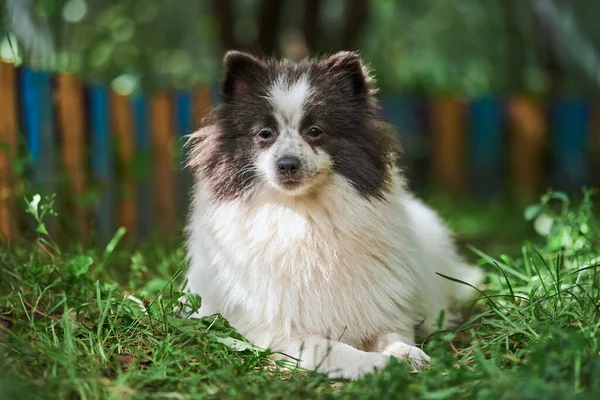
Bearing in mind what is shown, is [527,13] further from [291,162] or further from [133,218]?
[291,162]

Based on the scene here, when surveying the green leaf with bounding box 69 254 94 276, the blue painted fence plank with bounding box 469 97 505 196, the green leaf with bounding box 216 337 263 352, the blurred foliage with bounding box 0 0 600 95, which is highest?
the blurred foliage with bounding box 0 0 600 95

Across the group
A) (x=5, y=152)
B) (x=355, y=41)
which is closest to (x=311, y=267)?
(x=5, y=152)

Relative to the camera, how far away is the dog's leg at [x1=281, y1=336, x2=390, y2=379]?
9.59ft

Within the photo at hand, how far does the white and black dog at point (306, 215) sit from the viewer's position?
326 cm

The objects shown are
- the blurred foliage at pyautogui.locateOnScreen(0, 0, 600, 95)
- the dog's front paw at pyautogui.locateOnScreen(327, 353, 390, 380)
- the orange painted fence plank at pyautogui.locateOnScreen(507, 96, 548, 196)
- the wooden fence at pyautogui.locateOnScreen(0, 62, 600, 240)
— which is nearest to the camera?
the dog's front paw at pyautogui.locateOnScreen(327, 353, 390, 380)

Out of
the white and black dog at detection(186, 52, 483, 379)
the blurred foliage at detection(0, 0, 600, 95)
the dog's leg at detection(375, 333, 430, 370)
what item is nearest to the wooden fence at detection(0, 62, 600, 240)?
the blurred foliage at detection(0, 0, 600, 95)

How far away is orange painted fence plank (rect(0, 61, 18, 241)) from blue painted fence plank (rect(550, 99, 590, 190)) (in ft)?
23.5

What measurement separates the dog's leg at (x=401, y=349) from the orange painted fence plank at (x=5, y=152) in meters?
2.38

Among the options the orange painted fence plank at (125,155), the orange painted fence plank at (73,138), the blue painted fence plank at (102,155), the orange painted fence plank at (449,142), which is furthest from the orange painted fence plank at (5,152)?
the orange painted fence plank at (449,142)

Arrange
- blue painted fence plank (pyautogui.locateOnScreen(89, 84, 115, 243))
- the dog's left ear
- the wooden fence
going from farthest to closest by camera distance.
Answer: blue painted fence plank (pyautogui.locateOnScreen(89, 84, 115, 243)) < the wooden fence < the dog's left ear

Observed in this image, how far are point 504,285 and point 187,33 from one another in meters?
10.2

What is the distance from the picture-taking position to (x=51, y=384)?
2521 millimetres

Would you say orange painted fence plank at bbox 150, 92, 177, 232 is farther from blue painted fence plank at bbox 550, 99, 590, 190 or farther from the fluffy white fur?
blue painted fence plank at bbox 550, 99, 590, 190

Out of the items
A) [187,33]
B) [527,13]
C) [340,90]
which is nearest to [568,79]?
[527,13]
